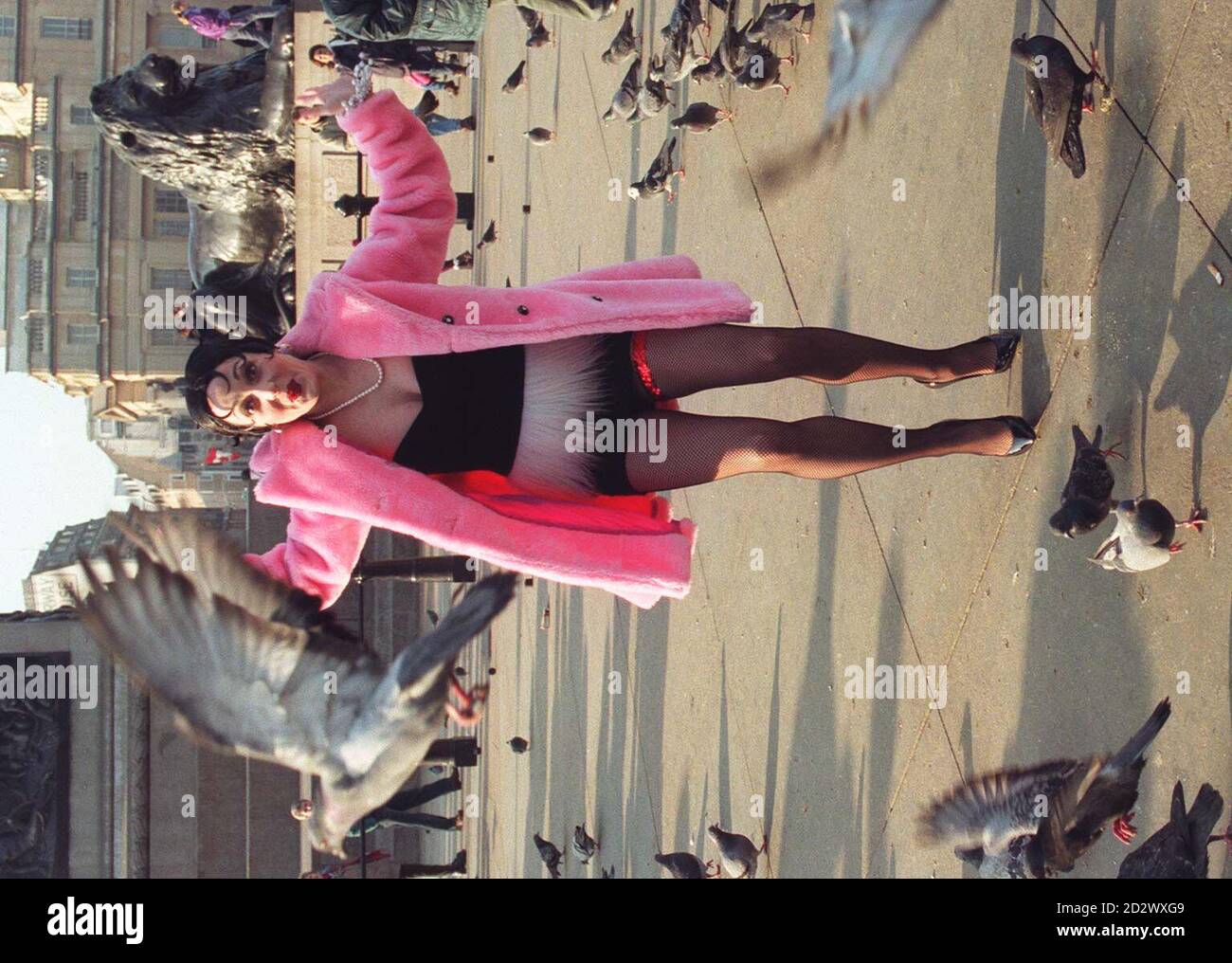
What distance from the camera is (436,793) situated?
13.2 metres

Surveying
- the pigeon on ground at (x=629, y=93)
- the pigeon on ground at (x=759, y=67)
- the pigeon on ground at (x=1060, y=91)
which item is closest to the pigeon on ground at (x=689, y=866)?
the pigeon on ground at (x=1060, y=91)

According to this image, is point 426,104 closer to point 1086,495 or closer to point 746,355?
point 746,355

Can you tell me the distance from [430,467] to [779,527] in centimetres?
341

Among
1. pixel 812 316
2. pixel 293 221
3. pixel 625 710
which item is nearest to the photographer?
pixel 812 316

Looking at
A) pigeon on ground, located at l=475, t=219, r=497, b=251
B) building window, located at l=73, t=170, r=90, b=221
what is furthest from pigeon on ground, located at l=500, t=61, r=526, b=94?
building window, located at l=73, t=170, r=90, b=221

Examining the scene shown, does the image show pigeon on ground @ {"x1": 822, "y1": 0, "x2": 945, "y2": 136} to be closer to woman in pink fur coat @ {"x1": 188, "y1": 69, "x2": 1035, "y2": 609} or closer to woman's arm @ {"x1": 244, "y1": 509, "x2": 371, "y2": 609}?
woman in pink fur coat @ {"x1": 188, "y1": 69, "x2": 1035, "y2": 609}

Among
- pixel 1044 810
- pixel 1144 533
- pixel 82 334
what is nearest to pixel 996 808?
pixel 1044 810

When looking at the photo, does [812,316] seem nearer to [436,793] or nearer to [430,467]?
[430,467]

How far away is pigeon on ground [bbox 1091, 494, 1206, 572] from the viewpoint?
3873 mm

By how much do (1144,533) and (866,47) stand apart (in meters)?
1.90

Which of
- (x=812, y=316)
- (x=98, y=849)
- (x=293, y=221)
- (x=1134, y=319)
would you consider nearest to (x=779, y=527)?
(x=812, y=316)

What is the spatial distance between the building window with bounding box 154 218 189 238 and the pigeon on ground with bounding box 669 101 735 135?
2654 centimetres

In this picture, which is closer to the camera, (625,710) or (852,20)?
(852,20)

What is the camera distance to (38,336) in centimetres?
3231
